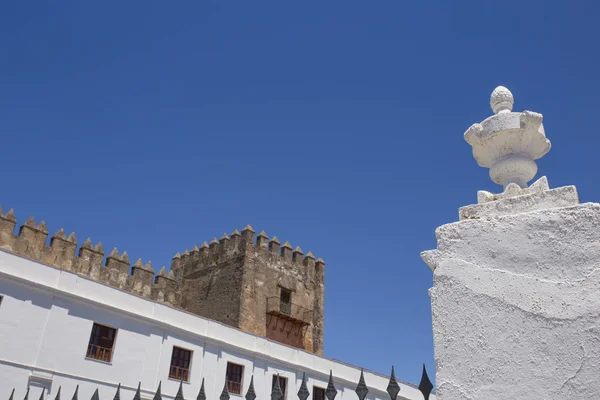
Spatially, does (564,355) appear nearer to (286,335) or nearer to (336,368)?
(336,368)

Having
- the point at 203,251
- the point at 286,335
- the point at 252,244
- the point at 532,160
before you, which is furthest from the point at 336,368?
the point at 532,160

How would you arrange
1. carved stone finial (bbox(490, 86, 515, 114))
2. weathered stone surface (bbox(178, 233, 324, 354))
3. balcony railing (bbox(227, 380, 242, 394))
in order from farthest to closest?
weathered stone surface (bbox(178, 233, 324, 354))
balcony railing (bbox(227, 380, 242, 394))
carved stone finial (bbox(490, 86, 515, 114))

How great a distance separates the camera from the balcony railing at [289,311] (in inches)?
1084

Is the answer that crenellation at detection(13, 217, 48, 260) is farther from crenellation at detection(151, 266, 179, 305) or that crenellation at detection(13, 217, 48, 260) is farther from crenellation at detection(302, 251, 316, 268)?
crenellation at detection(302, 251, 316, 268)

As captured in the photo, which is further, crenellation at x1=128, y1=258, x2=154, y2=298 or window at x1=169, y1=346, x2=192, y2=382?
crenellation at x1=128, y1=258, x2=154, y2=298

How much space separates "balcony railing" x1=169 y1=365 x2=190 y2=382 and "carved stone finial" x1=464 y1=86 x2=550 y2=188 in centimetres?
1711

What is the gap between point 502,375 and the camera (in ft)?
6.53

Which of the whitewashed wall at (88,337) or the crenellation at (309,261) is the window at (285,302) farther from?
the whitewashed wall at (88,337)

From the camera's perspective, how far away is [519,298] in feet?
6.78

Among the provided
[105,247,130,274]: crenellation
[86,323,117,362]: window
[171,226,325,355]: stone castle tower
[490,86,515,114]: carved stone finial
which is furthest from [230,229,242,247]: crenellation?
[490,86,515,114]: carved stone finial

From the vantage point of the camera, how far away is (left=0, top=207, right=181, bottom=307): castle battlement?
21297 mm

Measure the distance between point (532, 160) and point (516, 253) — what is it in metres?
0.53

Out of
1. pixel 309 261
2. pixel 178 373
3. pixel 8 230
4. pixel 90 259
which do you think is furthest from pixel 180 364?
pixel 309 261

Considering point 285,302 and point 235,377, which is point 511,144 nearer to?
point 235,377
